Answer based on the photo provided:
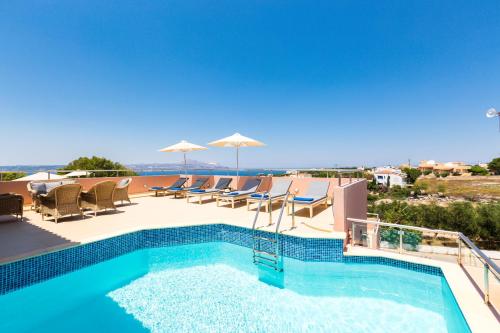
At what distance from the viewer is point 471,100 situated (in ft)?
97.3

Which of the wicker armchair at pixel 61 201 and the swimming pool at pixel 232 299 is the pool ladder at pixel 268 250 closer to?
the swimming pool at pixel 232 299

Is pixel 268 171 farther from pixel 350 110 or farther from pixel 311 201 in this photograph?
pixel 350 110

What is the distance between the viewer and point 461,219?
3034cm

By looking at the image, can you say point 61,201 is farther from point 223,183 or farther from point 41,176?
point 223,183

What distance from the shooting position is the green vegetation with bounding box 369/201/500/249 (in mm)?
28531

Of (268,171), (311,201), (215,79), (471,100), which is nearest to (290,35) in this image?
(215,79)

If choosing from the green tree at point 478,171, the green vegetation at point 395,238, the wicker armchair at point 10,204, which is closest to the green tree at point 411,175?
the green tree at point 478,171

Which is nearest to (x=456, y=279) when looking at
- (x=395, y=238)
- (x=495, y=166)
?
(x=395, y=238)

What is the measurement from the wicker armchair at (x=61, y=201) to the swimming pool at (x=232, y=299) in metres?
2.27

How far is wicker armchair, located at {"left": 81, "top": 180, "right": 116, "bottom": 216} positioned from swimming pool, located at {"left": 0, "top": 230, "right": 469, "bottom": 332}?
7.87 ft

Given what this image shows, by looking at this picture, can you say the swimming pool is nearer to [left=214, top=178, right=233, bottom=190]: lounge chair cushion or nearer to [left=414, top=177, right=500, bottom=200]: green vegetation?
[left=214, top=178, right=233, bottom=190]: lounge chair cushion

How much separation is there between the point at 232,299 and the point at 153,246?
2362mm

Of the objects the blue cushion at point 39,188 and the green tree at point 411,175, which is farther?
the green tree at point 411,175

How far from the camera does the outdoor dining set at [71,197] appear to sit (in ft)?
18.4
